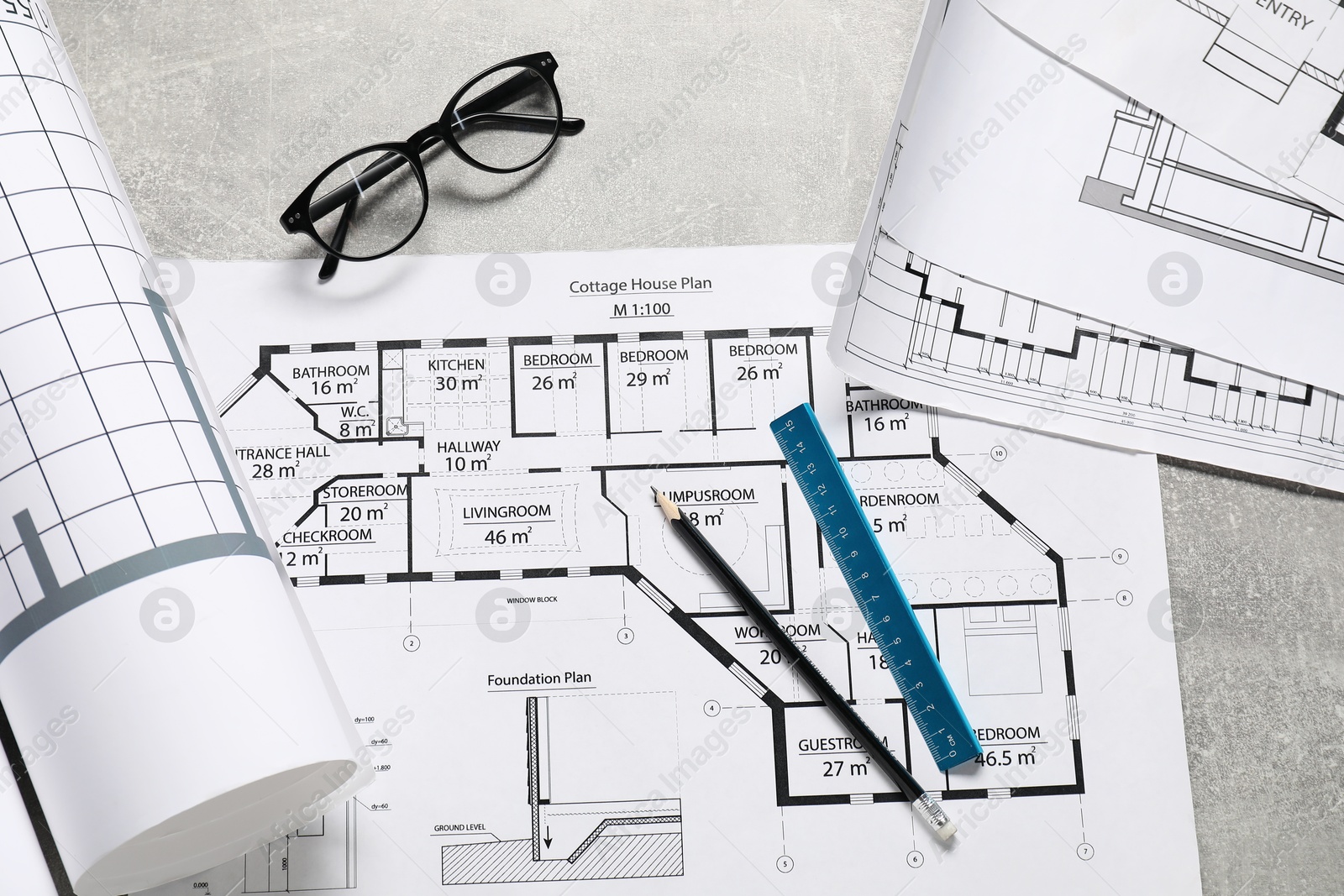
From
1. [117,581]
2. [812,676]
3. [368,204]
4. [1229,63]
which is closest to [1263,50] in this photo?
[1229,63]

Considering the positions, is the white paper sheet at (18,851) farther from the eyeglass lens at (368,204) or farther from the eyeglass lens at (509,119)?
the eyeglass lens at (509,119)

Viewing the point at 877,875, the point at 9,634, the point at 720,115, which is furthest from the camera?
the point at 720,115

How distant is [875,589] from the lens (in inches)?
32.8

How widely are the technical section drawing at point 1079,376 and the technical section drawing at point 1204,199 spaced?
4.5 inches

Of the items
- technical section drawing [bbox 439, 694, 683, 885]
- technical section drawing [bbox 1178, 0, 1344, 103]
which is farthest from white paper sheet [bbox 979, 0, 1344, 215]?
technical section drawing [bbox 439, 694, 683, 885]

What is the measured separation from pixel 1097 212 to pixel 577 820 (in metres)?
0.76

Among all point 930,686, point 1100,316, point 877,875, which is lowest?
point 877,875

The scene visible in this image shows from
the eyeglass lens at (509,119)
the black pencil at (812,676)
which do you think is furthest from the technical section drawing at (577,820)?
the eyeglass lens at (509,119)

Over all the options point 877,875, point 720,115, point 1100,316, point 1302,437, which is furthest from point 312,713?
point 1302,437

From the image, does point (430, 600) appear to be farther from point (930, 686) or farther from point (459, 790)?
point (930, 686)

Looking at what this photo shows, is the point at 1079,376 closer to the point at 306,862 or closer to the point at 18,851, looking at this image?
the point at 306,862

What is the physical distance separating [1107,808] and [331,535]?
78cm

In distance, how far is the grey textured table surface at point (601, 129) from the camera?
2.86 feet

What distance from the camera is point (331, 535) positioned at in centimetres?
84
